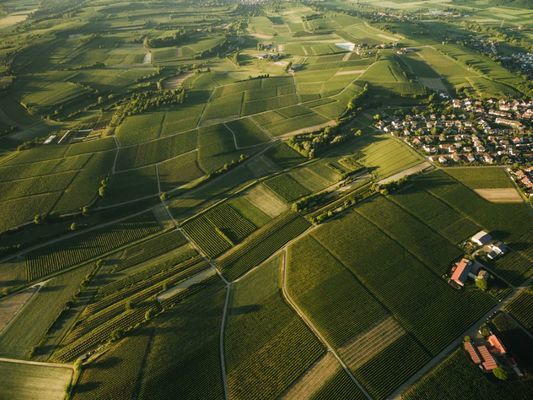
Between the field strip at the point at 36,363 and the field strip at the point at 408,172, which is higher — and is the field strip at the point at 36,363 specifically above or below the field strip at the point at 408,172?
below

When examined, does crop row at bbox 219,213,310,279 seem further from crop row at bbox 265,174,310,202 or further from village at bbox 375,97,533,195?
village at bbox 375,97,533,195

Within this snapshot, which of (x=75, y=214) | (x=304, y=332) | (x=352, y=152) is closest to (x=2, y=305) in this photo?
(x=75, y=214)

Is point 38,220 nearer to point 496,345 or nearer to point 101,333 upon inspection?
point 101,333

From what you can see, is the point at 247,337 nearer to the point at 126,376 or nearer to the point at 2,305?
the point at 126,376

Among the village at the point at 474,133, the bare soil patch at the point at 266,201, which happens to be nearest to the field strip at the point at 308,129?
the village at the point at 474,133

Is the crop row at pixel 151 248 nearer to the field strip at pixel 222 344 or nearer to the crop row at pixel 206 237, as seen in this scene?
the crop row at pixel 206 237

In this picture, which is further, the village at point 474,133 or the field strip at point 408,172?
the village at point 474,133
